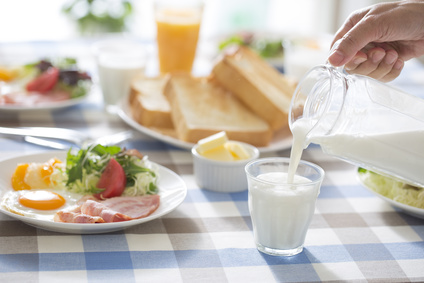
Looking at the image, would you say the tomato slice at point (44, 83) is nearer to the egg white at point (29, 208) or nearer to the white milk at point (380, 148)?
the egg white at point (29, 208)

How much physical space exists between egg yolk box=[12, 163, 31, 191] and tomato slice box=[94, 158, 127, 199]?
198 mm

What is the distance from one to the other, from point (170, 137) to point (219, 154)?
0.40 metres

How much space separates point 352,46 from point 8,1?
5.42 meters

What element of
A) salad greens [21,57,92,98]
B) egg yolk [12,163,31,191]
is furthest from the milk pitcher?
salad greens [21,57,92,98]

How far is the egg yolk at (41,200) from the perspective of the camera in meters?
1.42

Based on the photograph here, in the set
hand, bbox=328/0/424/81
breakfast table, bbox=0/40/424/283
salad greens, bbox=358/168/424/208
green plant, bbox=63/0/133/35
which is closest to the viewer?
breakfast table, bbox=0/40/424/283

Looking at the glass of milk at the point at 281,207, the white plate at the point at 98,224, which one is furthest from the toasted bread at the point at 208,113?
the glass of milk at the point at 281,207

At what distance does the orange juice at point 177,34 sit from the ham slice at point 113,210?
1.37 m

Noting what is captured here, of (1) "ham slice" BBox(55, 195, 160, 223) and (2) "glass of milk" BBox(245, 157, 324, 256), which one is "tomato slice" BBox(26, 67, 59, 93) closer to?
(1) "ham slice" BBox(55, 195, 160, 223)

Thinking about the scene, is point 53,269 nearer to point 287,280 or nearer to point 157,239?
point 157,239

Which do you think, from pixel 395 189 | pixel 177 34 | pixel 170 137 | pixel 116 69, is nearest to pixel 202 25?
pixel 177 34

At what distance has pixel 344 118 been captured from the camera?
138 cm

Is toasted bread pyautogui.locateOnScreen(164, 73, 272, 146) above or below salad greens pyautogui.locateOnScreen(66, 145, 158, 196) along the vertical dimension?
below

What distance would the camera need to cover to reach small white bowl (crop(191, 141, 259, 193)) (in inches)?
67.1
